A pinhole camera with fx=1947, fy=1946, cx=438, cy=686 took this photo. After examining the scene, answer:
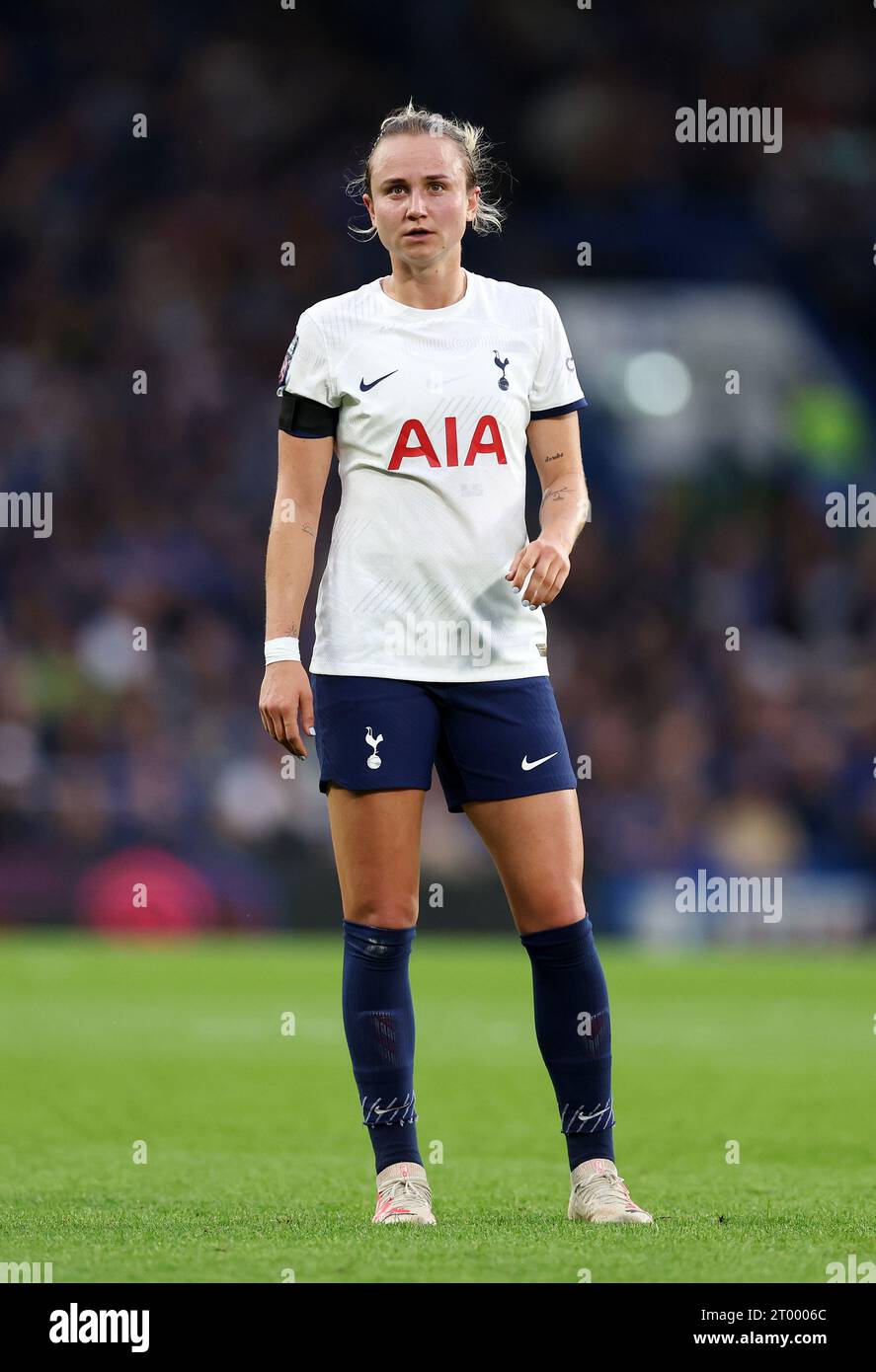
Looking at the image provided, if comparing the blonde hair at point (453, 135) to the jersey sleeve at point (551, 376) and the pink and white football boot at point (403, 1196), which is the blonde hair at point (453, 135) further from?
the pink and white football boot at point (403, 1196)

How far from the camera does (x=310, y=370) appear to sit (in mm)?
3781

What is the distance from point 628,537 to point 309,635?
123 inches

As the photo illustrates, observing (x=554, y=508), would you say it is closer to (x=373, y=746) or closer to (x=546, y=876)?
(x=373, y=746)

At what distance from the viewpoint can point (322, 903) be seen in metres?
11.3

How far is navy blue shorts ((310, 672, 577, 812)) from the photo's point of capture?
3697 millimetres

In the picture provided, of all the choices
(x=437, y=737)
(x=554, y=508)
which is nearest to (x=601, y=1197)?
(x=437, y=737)

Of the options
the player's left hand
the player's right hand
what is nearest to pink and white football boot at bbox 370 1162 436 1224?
the player's right hand

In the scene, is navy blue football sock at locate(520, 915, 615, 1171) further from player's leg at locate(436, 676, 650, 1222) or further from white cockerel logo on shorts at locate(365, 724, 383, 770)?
white cockerel logo on shorts at locate(365, 724, 383, 770)

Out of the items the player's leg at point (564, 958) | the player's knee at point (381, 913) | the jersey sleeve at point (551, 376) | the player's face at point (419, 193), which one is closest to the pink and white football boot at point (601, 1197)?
the player's leg at point (564, 958)

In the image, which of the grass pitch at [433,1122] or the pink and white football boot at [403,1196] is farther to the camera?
the pink and white football boot at [403,1196]

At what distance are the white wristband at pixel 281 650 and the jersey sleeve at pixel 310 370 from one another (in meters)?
0.47

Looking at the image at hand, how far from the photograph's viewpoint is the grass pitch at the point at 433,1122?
331 cm

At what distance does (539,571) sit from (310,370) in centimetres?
61
